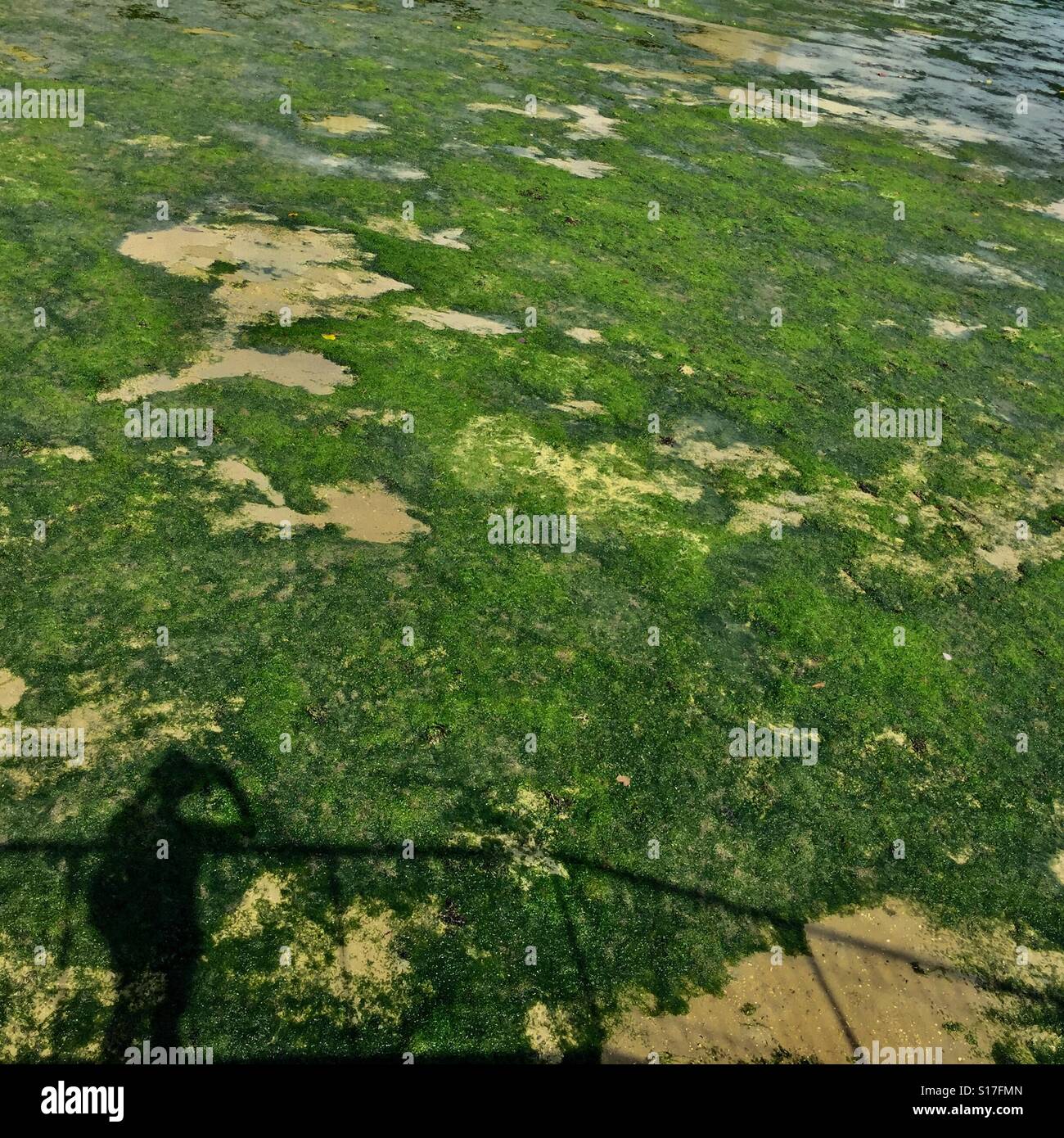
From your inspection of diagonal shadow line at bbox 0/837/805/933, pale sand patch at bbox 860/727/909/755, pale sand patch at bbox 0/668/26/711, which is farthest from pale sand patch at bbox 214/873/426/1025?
pale sand patch at bbox 860/727/909/755

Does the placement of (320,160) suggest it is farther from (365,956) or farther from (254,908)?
(365,956)

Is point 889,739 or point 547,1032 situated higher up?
point 889,739

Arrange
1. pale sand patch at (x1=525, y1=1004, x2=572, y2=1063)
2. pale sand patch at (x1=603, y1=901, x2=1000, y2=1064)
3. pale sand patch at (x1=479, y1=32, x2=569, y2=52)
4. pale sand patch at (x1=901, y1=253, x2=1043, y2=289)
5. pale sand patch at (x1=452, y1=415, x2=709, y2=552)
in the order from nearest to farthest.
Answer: pale sand patch at (x1=525, y1=1004, x2=572, y2=1063) < pale sand patch at (x1=603, y1=901, x2=1000, y2=1064) < pale sand patch at (x1=452, y1=415, x2=709, y2=552) < pale sand patch at (x1=901, y1=253, x2=1043, y2=289) < pale sand patch at (x1=479, y1=32, x2=569, y2=52)

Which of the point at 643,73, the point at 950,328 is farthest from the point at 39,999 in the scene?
the point at 643,73

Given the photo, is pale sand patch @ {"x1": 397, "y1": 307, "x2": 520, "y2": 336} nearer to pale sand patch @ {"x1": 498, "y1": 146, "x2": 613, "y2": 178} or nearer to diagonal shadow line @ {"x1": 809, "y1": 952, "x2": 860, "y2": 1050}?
pale sand patch @ {"x1": 498, "y1": 146, "x2": 613, "y2": 178}

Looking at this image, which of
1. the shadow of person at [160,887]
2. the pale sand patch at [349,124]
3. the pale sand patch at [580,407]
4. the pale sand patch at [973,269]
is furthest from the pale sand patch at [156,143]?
the pale sand patch at [973,269]

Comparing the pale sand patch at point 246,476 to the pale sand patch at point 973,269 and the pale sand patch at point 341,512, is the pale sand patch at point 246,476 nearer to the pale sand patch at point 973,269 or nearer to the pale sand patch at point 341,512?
the pale sand patch at point 341,512

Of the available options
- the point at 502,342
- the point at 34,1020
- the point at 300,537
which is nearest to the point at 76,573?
the point at 300,537
